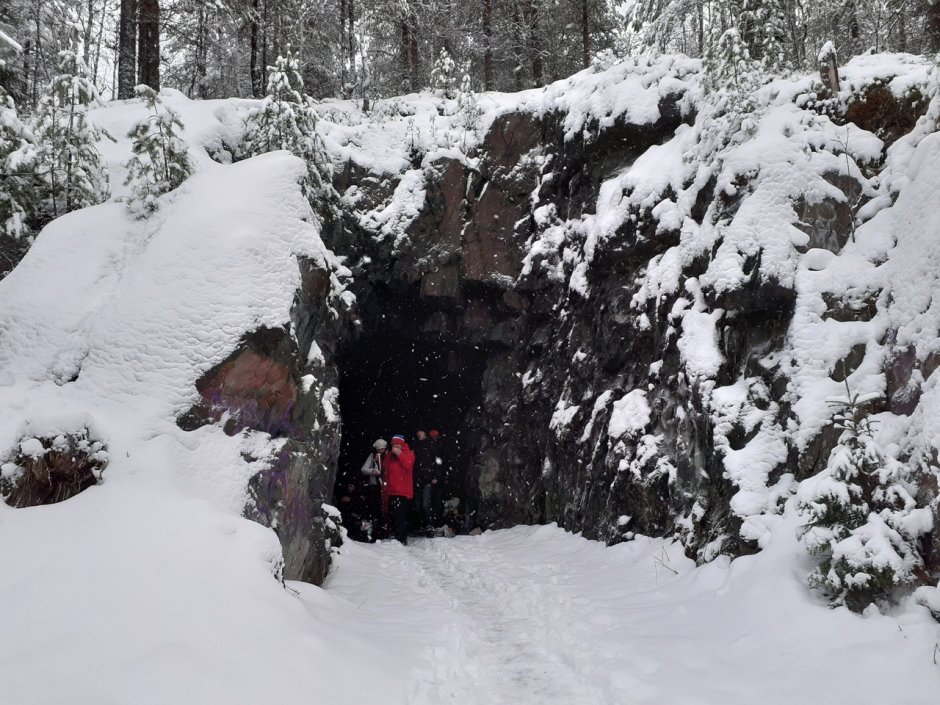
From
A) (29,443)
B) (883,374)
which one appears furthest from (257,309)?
(883,374)

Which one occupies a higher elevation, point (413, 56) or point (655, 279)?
point (413, 56)

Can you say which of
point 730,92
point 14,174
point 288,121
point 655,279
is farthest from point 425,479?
point 730,92

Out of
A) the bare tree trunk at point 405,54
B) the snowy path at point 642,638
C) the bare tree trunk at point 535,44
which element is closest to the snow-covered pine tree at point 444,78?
the bare tree trunk at point 405,54

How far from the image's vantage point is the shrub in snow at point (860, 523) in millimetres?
4770

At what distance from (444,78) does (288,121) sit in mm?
5544

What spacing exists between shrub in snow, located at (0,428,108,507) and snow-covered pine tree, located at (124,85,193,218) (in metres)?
4.30

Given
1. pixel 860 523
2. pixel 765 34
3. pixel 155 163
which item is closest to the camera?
pixel 860 523

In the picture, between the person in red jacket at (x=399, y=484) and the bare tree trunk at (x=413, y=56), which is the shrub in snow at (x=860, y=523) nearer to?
the person in red jacket at (x=399, y=484)

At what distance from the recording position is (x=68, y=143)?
9672mm

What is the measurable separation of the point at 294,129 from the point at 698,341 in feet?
26.7

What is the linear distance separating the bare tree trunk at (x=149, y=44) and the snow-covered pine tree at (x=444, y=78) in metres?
6.65

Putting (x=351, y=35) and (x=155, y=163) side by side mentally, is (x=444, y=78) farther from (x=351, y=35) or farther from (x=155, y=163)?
(x=155, y=163)

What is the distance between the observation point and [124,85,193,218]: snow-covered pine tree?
9008 mm

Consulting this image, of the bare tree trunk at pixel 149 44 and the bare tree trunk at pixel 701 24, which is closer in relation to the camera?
the bare tree trunk at pixel 701 24
